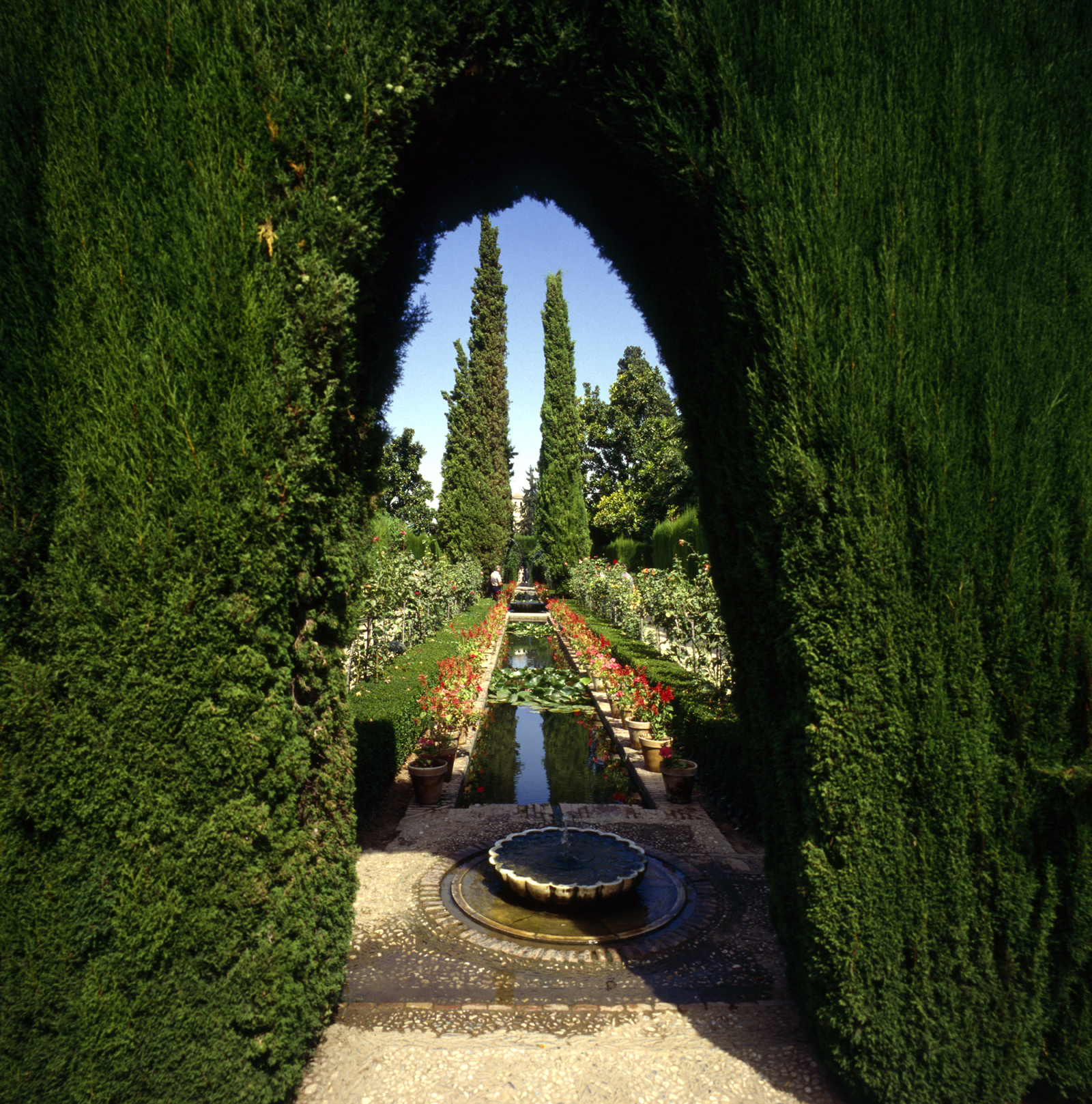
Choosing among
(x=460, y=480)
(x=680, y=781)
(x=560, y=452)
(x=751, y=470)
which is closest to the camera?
(x=751, y=470)

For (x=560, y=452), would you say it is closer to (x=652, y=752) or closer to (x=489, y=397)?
(x=489, y=397)

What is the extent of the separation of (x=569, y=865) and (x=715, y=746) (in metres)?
2.42

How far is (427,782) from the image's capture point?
20.2ft

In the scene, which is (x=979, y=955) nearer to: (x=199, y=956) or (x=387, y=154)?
(x=199, y=956)

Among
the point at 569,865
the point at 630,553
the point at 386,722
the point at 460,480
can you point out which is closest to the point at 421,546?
the point at 460,480

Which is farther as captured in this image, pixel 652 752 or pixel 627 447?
pixel 627 447

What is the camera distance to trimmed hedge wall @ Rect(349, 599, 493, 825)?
18.3ft

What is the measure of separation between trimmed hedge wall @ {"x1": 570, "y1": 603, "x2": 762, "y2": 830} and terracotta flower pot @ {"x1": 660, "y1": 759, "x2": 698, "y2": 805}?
259 millimetres

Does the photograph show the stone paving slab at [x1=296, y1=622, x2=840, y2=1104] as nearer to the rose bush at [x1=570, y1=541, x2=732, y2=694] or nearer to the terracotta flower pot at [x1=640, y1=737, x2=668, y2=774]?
the rose bush at [x1=570, y1=541, x2=732, y2=694]

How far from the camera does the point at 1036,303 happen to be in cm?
243

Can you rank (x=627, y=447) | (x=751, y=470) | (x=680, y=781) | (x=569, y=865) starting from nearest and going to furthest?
1. (x=751, y=470)
2. (x=569, y=865)
3. (x=680, y=781)
4. (x=627, y=447)

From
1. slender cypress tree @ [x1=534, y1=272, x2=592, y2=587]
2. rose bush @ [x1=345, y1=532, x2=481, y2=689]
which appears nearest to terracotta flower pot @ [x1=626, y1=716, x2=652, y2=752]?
rose bush @ [x1=345, y1=532, x2=481, y2=689]

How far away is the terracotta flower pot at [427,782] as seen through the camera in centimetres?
613

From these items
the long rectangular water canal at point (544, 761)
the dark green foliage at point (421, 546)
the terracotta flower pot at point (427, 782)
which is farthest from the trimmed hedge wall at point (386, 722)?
the dark green foliage at point (421, 546)
